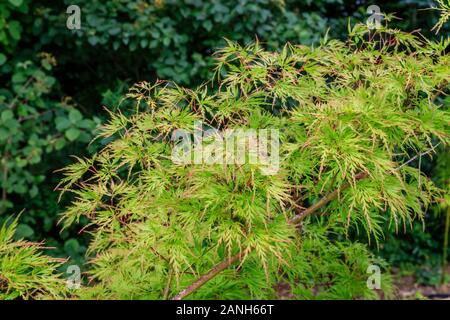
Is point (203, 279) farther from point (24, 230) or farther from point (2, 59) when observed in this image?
point (2, 59)

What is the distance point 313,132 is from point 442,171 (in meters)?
2.97

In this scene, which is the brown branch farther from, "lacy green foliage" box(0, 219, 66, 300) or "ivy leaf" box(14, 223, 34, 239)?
"ivy leaf" box(14, 223, 34, 239)

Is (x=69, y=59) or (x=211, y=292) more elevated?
(x=69, y=59)

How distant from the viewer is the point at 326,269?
236cm

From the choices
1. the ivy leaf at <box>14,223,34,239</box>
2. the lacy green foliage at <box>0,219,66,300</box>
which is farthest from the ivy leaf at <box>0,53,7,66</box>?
the lacy green foliage at <box>0,219,66,300</box>

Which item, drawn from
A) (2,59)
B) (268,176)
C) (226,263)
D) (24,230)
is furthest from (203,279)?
(2,59)

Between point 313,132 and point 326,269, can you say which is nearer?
point 313,132

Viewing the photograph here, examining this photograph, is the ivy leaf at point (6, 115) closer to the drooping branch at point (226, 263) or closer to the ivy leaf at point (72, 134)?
the ivy leaf at point (72, 134)

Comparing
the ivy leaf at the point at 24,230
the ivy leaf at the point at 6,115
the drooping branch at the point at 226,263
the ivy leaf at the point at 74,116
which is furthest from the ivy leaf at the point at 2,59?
the drooping branch at the point at 226,263

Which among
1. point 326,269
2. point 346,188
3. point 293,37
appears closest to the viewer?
point 346,188

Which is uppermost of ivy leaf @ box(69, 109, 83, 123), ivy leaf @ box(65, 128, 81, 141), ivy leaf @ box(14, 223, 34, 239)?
ivy leaf @ box(69, 109, 83, 123)

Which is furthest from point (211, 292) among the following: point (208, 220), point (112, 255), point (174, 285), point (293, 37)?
point (293, 37)

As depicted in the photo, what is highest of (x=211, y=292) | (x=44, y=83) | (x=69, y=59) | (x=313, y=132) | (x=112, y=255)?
(x=69, y=59)
